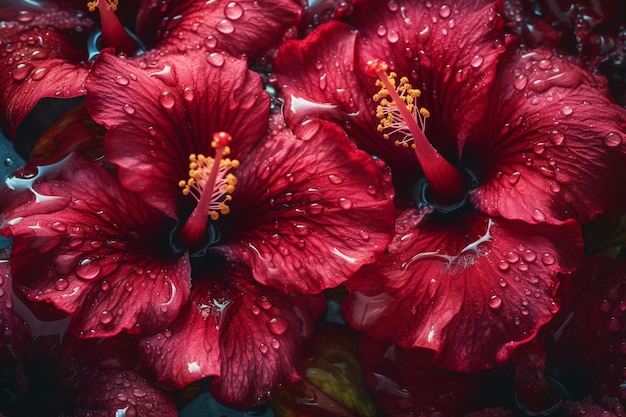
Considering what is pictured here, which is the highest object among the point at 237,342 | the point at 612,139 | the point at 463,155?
the point at 612,139

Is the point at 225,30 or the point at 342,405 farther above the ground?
the point at 225,30

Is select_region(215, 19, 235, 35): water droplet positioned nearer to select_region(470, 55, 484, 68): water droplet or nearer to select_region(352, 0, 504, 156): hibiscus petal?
select_region(352, 0, 504, 156): hibiscus petal

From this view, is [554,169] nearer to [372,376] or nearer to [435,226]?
[435,226]

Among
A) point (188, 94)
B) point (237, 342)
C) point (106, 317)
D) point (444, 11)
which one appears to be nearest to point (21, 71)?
point (188, 94)

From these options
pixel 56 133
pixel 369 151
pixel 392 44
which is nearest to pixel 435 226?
pixel 369 151

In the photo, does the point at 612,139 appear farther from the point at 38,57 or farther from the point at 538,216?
the point at 38,57
